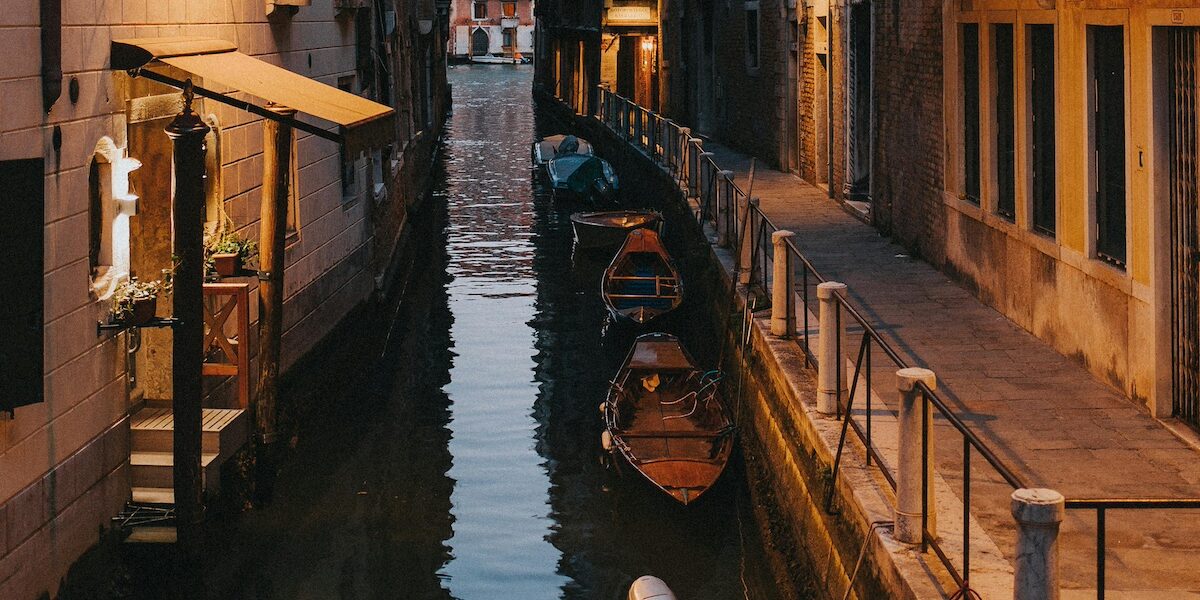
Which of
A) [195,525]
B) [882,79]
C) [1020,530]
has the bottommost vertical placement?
[195,525]

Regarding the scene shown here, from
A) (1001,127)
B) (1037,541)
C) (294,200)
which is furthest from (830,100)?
(1037,541)

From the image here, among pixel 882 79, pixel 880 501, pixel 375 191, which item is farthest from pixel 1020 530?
pixel 375 191

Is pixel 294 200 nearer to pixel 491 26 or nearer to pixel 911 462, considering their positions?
pixel 911 462

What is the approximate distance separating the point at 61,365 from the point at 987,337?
584 centimetres

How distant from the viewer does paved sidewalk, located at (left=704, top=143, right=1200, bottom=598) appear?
230 inches

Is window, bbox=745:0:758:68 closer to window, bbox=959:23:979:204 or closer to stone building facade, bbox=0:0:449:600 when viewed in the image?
window, bbox=959:23:979:204

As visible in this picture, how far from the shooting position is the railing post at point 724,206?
1480 cm

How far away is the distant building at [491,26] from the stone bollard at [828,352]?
10544 cm

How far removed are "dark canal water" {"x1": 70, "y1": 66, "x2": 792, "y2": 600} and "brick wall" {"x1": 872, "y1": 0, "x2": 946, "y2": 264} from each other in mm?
2356

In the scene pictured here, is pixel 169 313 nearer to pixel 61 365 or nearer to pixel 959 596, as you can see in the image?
pixel 61 365

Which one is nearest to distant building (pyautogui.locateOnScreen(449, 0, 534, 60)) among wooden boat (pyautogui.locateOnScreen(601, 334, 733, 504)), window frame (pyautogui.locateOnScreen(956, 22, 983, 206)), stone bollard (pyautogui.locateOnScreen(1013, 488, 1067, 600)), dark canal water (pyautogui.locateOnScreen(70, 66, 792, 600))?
dark canal water (pyautogui.locateOnScreen(70, 66, 792, 600))

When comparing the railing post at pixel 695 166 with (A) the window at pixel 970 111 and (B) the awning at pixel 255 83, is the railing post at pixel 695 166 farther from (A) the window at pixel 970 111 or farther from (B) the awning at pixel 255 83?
(B) the awning at pixel 255 83

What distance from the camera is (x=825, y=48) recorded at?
60.7ft

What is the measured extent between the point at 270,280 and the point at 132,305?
1864 millimetres
